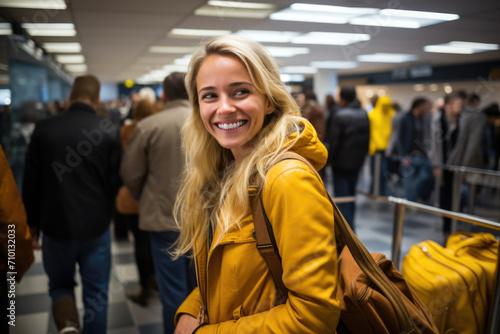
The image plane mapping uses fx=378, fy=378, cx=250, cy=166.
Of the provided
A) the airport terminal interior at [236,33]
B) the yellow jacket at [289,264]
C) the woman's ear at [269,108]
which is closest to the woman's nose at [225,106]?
the woman's ear at [269,108]

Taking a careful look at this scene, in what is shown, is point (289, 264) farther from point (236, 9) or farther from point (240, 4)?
point (236, 9)

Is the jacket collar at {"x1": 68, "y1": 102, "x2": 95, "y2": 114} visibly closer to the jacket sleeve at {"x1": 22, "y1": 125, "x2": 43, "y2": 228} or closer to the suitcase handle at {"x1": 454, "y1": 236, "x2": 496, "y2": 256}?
the jacket sleeve at {"x1": 22, "y1": 125, "x2": 43, "y2": 228}

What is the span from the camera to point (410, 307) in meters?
1.12

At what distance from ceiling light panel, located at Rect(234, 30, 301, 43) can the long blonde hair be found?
4.70 meters

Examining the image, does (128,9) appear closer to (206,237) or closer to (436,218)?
(206,237)

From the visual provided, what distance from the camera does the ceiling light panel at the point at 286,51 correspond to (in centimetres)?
812

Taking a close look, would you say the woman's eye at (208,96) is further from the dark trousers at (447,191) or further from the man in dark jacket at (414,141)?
the man in dark jacket at (414,141)

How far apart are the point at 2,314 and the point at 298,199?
5.75 ft

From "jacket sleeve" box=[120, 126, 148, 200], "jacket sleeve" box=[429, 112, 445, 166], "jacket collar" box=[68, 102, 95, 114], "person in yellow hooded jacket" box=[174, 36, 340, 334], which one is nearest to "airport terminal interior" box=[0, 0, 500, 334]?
"jacket sleeve" box=[429, 112, 445, 166]

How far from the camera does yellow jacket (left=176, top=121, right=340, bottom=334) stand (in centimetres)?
93

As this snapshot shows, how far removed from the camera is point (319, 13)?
4645 millimetres

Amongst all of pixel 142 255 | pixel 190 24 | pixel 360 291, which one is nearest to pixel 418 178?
pixel 190 24

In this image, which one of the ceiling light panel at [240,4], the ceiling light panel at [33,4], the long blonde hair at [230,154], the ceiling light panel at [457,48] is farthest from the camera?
the ceiling light panel at [457,48]

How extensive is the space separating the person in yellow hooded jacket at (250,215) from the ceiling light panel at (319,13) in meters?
3.28
